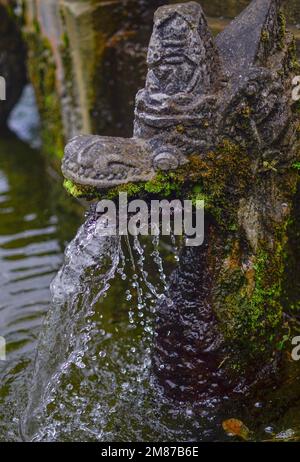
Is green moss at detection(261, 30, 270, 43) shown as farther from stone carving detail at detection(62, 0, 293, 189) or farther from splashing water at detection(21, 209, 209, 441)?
splashing water at detection(21, 209, 209, 441)

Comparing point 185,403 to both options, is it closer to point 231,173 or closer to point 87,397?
point 87,397

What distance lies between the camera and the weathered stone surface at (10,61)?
19.5 feet

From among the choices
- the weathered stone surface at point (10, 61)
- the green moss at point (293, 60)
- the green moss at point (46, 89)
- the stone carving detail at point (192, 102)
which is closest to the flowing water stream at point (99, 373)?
the stone carving detail at point (192, 102)

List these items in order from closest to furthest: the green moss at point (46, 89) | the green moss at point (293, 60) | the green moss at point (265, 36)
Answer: the green moss at point (265, 36)
the green moss at point (293, 60)
the green moss at point (46, 89)

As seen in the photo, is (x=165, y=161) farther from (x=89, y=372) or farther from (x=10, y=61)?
(x=10, y=61)

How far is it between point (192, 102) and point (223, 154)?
200 mm

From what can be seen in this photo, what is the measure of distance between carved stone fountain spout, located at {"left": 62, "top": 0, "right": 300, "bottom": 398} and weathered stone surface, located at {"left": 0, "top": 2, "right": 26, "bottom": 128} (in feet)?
11.8

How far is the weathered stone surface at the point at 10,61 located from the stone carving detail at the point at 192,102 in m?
3.60

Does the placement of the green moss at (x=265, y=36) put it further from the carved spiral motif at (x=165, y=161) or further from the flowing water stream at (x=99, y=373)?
the flowing water stream at (x=99, y=373)

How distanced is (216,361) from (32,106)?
15.6 feet

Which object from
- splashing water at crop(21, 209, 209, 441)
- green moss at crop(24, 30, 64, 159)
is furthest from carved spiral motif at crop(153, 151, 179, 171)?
green moss at crop(24, 30, 64, 159)

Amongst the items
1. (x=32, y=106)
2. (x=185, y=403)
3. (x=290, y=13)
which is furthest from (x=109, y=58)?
(x=32, y=106)

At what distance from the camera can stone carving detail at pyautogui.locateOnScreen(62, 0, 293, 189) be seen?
247 cm
